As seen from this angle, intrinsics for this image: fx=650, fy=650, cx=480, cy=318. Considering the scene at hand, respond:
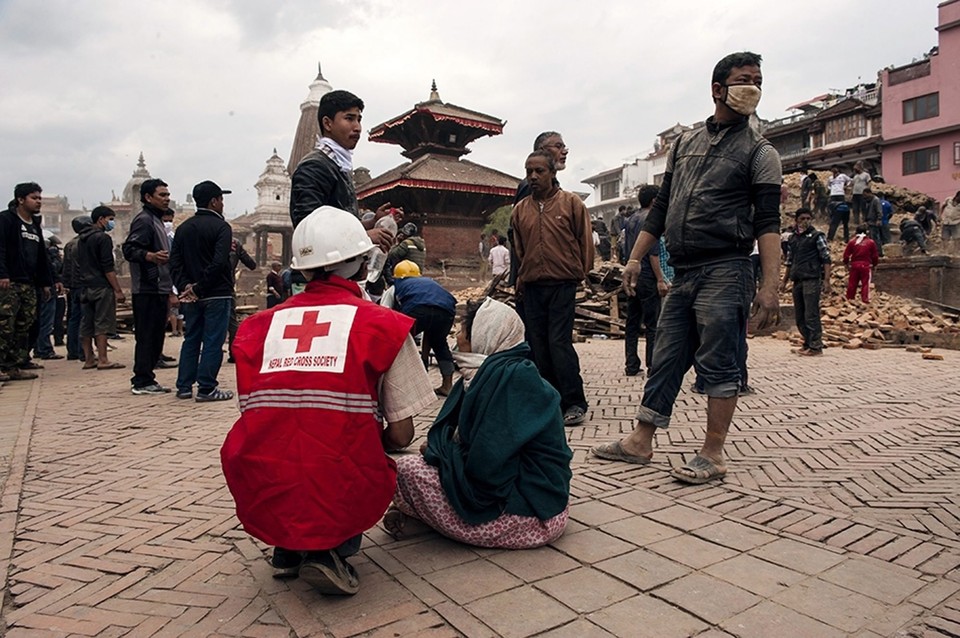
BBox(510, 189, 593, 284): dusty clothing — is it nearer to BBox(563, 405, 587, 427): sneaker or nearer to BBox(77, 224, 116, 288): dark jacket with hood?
BBox(563, 405, 587, 427): sneaker

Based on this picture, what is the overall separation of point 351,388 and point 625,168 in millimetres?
63814

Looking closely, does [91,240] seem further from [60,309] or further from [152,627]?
[152,627]

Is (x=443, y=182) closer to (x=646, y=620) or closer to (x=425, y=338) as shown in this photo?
(x=425, y=338)

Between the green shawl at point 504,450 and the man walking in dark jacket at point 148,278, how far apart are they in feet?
15.9

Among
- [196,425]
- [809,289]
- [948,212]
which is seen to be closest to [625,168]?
[948,212]

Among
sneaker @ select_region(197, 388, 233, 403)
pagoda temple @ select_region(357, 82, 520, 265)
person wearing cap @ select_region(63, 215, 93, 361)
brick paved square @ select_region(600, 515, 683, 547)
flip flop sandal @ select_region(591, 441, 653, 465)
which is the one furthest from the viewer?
pagoda temple @ select_region(357, 82, 520, 265)

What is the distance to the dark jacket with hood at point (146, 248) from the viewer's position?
6.38 metres

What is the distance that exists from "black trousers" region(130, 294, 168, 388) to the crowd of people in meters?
0.02

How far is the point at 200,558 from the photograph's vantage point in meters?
2.58

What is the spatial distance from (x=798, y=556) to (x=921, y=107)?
127 feet

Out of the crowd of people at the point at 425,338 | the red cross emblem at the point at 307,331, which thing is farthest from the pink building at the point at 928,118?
the red cross emblem at the point at 307,331

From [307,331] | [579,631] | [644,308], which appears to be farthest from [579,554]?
[644,308]

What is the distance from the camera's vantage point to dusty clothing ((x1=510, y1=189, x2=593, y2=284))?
4820 millimetres

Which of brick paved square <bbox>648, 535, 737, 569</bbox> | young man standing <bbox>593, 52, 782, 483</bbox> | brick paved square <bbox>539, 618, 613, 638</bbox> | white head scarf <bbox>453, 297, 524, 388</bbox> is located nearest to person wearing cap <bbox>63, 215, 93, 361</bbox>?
white head scarf <bbox>453, 297, 524, 388</bbox>
